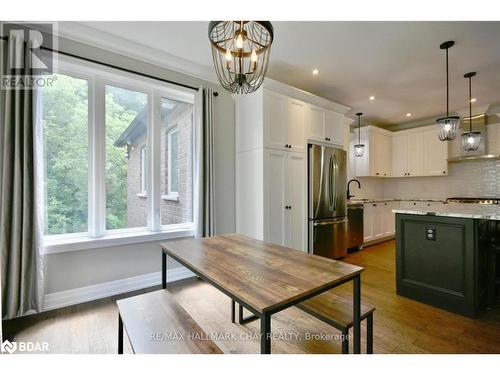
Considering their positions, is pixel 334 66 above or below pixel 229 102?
above

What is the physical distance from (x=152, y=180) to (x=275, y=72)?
2.11m

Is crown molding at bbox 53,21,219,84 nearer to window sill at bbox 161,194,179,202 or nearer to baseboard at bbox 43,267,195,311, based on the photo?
window sill at bbox 161,194,179,202

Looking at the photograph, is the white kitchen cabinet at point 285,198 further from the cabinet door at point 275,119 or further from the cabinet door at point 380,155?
the cabinet door at point 380,155

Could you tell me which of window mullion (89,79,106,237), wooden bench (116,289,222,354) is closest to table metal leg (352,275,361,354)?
wooden bench (116,289,222,354)

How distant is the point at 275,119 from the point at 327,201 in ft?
4.74

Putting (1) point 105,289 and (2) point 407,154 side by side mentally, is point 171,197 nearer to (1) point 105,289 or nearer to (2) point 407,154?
(1) point 105,289

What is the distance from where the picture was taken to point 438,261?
7.25 ft

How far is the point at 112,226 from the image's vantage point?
2.61 m

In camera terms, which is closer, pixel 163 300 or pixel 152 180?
pixel 163 300

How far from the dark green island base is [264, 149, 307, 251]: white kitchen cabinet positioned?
46.0 inches
